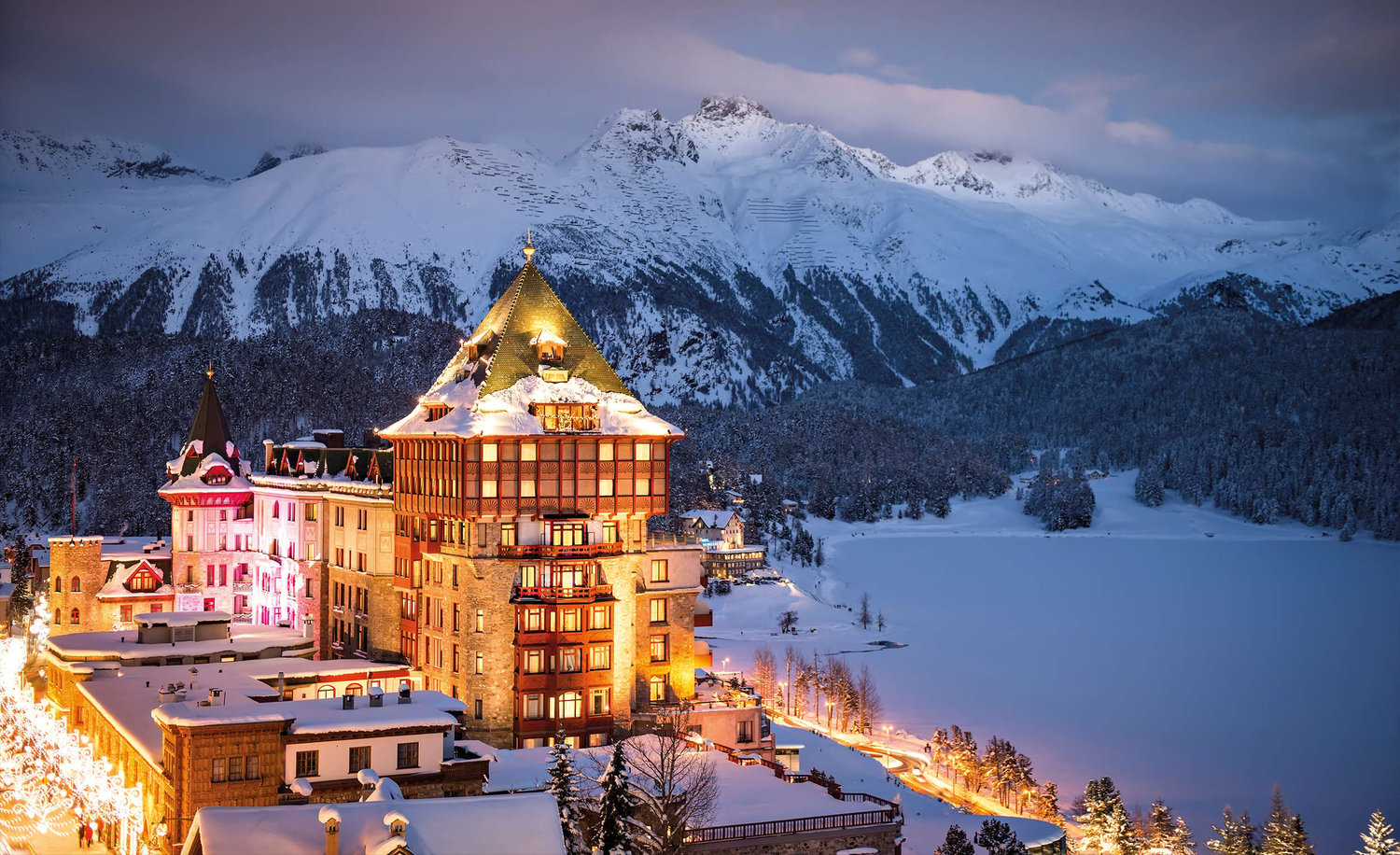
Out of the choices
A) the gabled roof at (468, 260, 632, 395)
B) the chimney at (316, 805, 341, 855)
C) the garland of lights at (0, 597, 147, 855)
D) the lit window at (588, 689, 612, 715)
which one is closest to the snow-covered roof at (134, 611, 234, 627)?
the garland of lights at (0, 597, 147, 855)

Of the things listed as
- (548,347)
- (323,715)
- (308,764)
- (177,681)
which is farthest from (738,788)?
(548,347)

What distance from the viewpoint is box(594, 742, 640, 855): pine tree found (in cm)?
4484

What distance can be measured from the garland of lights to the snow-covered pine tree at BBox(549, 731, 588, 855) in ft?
46.2

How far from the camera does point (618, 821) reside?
148 ft

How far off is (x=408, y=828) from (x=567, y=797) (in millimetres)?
9791

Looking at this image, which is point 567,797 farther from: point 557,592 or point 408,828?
point 557,592

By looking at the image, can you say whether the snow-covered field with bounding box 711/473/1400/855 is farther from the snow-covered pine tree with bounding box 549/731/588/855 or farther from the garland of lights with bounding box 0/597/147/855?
the garland of lights with bounding box 0/597/147/855

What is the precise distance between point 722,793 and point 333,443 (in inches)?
1841

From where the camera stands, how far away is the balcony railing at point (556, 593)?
66.8 m

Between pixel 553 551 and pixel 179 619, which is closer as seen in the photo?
pixel 553 551

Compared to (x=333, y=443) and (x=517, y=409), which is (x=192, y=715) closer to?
(x=517, y=409)

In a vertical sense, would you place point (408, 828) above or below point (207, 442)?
below

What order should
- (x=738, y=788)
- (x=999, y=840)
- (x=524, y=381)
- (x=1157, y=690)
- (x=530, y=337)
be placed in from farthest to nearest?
(x=1157, y=690)
(x=530, y=337)
(x=524, y=381)
(x=999, y=840)
(x=738, y=788)

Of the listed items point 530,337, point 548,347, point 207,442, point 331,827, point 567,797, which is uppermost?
point 530,337
